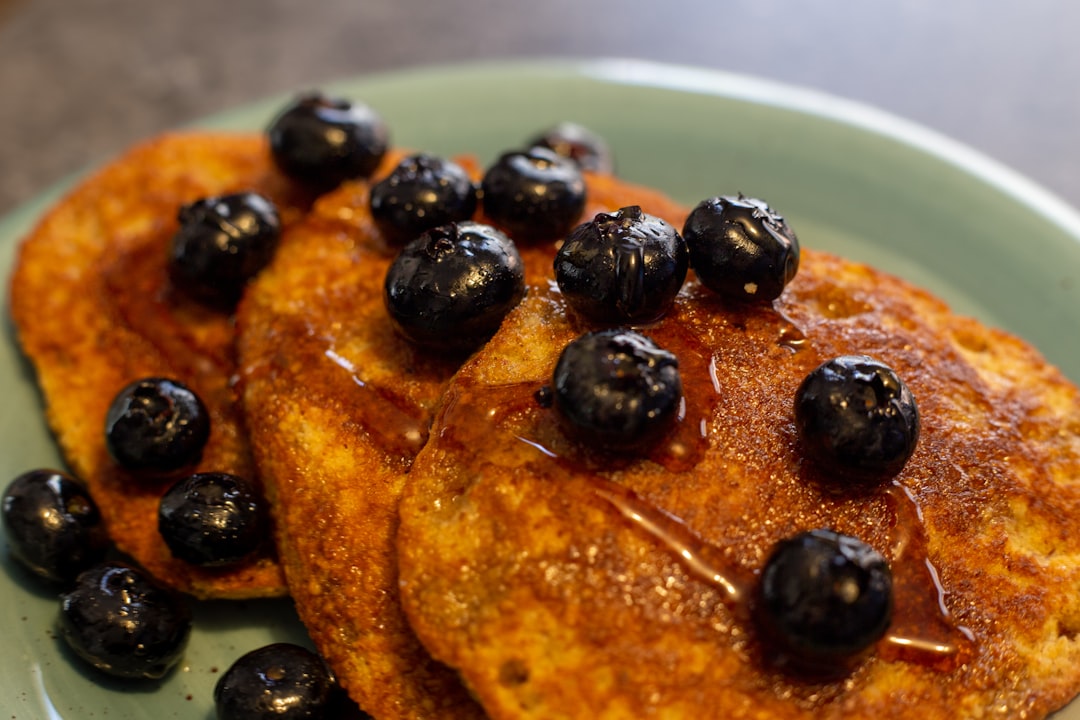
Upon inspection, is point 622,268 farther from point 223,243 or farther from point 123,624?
point 123,624

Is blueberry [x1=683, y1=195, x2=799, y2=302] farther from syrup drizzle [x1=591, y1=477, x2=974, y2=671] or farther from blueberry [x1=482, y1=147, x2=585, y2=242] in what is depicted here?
syrup drizzle [x1=591, y1=477, x2=974, y2=671]

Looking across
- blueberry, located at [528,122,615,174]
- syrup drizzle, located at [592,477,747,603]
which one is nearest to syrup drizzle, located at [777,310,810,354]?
syrup drizzle, located at [592,477,747,603]

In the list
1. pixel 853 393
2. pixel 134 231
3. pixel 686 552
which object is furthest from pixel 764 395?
pixel 134 231

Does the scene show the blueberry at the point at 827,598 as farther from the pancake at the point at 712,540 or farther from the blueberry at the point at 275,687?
the blueberry at the point at 275,687

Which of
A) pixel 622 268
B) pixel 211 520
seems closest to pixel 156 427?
pixel 211 520

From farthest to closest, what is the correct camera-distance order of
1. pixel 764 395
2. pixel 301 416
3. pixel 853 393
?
pixel 301 416, pixel 764 395, pixel 853 393

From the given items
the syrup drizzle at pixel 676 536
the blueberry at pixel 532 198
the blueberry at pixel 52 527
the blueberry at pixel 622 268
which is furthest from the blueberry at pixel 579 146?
the blueberry at pixel 52 527

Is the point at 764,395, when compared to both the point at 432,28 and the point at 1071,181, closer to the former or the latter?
the point at 1071,181
